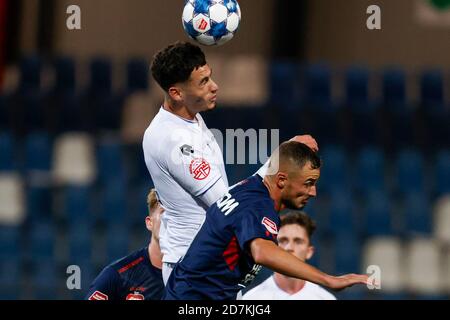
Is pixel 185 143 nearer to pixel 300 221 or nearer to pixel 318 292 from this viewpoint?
pixel 300 221

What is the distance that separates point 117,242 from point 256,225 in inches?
285

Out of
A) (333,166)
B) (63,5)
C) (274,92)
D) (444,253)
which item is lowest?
(444,253)

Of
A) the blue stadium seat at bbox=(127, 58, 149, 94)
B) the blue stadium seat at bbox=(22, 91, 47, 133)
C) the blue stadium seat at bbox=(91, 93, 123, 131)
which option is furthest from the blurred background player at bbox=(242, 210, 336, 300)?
the blue stadium seat at bbox=(127, 58, 149, 94)

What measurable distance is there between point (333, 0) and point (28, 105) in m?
4.71

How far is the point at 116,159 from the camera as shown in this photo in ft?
43.0

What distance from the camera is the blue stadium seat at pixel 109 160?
516 inches

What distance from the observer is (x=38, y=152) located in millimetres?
13094

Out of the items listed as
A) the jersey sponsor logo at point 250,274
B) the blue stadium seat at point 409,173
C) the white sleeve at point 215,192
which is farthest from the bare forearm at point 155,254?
the blue stadium seat at point 409,173

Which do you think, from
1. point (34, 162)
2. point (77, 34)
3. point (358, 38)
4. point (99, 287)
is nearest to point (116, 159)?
point (34, 162)

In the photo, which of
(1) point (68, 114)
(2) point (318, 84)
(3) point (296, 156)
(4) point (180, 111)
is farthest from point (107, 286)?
(2) point (318, 84)

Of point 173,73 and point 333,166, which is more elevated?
point 173,73

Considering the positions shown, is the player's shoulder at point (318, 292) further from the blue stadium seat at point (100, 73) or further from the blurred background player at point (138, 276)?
the blue stadium seat at point (100, 73)

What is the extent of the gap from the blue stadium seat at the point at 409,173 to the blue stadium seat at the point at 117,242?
359 centimetres

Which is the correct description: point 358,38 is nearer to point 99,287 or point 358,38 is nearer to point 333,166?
point 333,166
